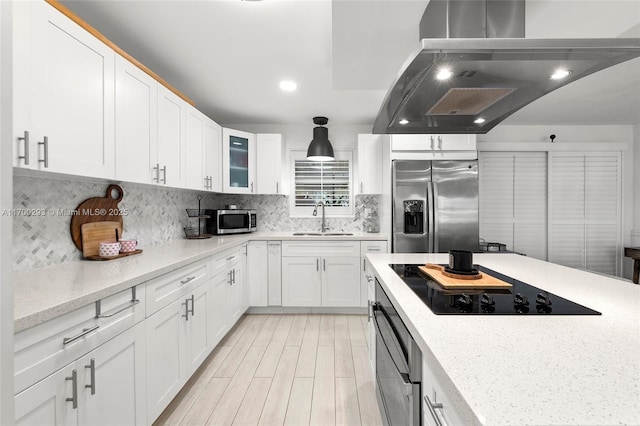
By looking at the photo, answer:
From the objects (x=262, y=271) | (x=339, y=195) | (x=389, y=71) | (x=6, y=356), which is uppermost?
(x=389, y=71)

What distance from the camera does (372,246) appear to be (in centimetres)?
350

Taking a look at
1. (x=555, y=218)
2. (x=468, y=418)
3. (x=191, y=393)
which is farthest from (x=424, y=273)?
(x=555, y=218)

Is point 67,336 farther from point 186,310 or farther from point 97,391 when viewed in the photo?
point 186,310

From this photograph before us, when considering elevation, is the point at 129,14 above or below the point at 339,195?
above

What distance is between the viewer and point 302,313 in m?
3.64

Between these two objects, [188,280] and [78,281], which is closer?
[78,281]

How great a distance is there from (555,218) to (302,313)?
3.68m

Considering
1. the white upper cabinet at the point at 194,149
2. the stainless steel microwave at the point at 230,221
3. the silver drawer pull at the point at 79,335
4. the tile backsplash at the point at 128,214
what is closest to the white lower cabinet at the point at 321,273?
the stainless steel microwave at the point at 230,221

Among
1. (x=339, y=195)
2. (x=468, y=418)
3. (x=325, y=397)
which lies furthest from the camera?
(x=339, y=195)

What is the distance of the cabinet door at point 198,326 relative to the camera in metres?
2.06

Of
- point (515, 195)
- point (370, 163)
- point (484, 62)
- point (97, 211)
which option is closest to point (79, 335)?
point (97, 211)

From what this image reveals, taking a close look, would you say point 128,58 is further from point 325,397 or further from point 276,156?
point 325,397

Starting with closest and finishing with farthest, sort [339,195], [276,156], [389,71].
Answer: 1. [389,71]
2. [276,156]
3. [339,195]

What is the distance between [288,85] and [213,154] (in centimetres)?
112
